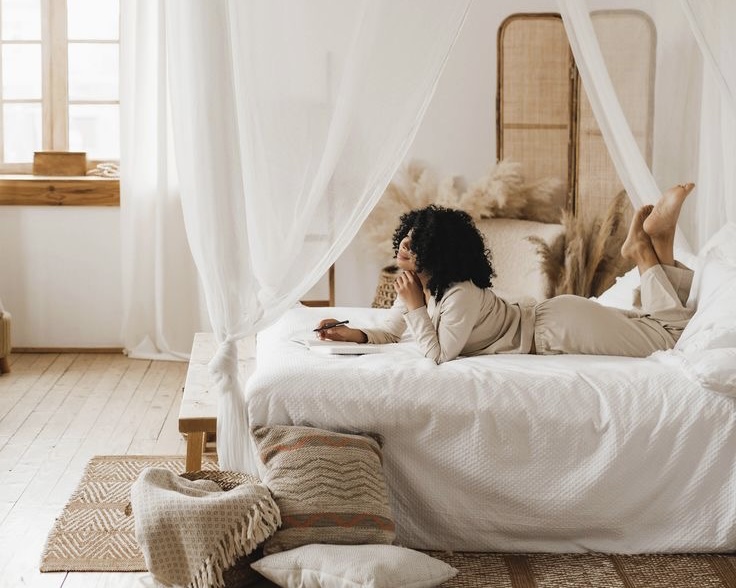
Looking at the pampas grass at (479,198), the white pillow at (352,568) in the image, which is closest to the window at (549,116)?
the pampas grass at (479,198)

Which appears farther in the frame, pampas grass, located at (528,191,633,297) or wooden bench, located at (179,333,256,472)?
pampas grass, located at (528,191,633,297)

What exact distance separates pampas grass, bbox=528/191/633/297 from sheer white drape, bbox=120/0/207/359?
1758mm

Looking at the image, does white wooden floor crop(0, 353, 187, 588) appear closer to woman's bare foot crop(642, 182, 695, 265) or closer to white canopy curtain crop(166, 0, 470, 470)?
white canopy curtain crop(166, 0, 470, 470)

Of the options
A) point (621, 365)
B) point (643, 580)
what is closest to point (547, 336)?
point (621, 365)

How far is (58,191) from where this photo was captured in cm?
524

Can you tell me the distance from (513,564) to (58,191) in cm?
337

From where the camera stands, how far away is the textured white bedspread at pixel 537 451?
2.74 metres

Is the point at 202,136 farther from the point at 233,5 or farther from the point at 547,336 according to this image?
the point at 547,336

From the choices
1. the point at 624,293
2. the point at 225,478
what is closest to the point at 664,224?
the point at 624,293

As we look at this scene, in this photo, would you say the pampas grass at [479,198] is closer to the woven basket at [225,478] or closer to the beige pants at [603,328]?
the beige pants at [603,328]

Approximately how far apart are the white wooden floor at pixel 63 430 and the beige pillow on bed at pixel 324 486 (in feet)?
1.30

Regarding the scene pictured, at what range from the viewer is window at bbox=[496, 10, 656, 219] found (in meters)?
4.81

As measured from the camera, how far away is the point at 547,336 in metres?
3.23

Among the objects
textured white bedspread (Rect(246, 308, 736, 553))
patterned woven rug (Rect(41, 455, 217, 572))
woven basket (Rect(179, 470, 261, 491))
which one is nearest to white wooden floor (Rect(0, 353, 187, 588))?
patterned woven rug (Rect(41, 455, 217, 572))
